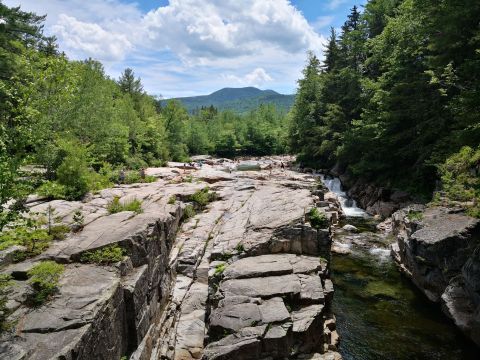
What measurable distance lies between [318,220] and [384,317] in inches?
178

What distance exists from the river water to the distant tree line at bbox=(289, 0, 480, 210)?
510cm

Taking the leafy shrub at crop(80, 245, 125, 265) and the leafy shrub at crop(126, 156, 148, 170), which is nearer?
the leafy shrub at crop(80, 245, 125, 265)

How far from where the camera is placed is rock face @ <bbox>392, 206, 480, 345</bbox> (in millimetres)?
12438

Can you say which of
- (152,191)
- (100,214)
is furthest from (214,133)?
(100,214)

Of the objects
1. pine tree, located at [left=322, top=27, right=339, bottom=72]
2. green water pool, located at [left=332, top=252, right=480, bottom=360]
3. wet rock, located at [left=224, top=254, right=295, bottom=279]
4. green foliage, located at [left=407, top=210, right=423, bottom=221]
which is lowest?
green water pool, located at [left=332, top=252, right=480, bottom=360]

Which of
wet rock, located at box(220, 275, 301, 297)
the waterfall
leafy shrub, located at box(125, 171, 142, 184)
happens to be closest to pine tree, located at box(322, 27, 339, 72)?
the waterfall

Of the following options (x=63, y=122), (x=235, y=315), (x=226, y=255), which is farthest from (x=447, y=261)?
(x=63, y=122)

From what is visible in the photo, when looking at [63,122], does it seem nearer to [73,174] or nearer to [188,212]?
[73,174]

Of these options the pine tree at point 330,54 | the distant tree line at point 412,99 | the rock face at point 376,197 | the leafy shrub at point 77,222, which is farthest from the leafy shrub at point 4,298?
the pine tree at point 330,54

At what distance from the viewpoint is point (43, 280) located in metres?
9.89

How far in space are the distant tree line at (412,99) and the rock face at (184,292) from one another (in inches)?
306

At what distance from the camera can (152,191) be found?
22359mm

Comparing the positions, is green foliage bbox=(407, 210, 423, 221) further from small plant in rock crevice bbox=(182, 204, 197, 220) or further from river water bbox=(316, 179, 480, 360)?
small plant in rock crevice bbox=(182, 204, 197, 220)

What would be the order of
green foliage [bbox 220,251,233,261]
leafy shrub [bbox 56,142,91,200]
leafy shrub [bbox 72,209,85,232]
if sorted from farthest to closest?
leafy shrub [bbox 56,142,91,200], leafy shrub [bbox 72,209,85,232], green foliage [bbox 220,251,233,261]
